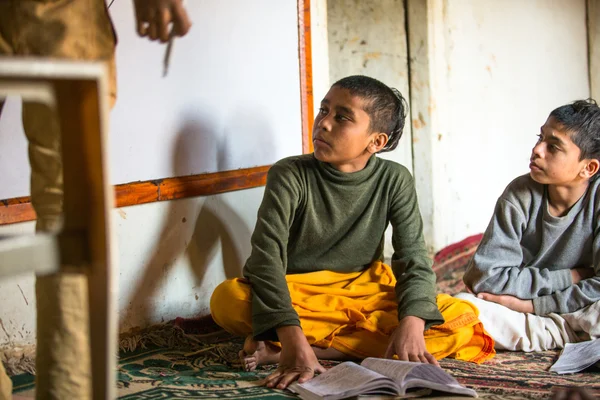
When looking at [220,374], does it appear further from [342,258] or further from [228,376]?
[342,258]

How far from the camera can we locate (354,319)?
A: 239 centimetres

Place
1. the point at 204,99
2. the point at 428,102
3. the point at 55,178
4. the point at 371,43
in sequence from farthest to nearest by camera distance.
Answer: the point at 428,102
the point at 371,43
the point at 204,99
the point at 55,178

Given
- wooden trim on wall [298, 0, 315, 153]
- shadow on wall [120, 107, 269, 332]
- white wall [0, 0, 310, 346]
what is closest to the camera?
white wall [0, 0, 310, 346]

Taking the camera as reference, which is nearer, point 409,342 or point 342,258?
point 409,342

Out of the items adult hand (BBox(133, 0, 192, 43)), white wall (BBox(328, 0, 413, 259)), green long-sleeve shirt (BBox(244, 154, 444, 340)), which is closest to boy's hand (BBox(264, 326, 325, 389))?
green long-sleeve shirt (BBox(244, 154, 444, 340))

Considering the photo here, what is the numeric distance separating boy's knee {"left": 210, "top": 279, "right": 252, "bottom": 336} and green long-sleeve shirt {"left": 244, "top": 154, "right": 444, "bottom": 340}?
49 millimetres

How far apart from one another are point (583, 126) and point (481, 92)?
1849 mm

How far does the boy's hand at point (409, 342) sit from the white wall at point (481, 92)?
1.80 metres

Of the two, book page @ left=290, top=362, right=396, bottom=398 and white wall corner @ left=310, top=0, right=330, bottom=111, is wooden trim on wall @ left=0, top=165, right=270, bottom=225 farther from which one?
book page @ left=290, top=362, right=396, bottom=398

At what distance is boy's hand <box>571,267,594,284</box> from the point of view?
2.60m

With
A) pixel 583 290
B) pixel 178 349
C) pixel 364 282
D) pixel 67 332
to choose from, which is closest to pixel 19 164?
pixel 178 349

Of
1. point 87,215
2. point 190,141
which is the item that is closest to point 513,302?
point 190,141

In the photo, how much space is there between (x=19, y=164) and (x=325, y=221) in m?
0.96

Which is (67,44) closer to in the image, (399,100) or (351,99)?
(351,99)
